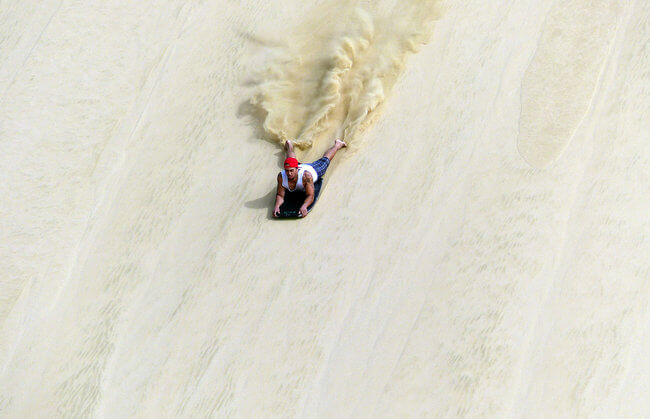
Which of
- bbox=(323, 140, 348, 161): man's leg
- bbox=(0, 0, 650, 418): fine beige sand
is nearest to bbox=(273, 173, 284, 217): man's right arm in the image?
bbox=(0, 0, 650, 418): fine beige sand

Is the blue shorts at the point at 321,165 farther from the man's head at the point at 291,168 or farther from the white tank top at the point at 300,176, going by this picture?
the man's head at the point at 291,168

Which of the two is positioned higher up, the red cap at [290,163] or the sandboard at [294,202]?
the red cap at [290,163]

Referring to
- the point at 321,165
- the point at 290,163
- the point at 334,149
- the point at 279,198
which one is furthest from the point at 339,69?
the point at 279,198

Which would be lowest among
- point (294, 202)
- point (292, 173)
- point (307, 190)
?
point (294, 202)

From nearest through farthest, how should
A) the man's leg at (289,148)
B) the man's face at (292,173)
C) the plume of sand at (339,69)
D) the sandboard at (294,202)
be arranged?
the man's face at (292,173) → the sandboard at (294,202) → the man's leg at (289,148) → the plume of sand at (339,69)

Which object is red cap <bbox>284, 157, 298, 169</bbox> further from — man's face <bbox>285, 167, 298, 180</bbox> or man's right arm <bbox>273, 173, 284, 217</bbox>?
man's right arm <bbox>273, 173, 284, 217</bbox>

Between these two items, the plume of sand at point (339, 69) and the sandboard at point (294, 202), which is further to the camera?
the plume of sand at point (339, 69)

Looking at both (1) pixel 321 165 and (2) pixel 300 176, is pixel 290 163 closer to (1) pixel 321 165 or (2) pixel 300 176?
(2) pixel 300 176

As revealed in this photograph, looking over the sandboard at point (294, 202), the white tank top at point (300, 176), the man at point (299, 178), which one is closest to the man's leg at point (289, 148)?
the man at point (299, 178)

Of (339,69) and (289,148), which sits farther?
(339,69)
